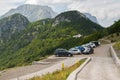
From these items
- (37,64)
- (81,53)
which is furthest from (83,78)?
(81,53)

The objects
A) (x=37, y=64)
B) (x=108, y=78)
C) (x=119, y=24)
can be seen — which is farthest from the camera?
(x=119, y=24)

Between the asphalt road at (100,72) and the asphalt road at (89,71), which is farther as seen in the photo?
the asphalt road at (89,71)

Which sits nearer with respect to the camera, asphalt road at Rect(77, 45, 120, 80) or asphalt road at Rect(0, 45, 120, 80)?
asphalt road at Rect(77, 45, 120, 80)

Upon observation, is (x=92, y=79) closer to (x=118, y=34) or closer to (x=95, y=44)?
(x=95, y=44)

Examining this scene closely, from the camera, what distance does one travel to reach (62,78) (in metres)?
25.3

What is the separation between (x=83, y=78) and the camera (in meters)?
26.7

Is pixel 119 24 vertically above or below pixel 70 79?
above

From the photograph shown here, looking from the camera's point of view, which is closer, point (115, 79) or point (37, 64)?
point (115, 79)

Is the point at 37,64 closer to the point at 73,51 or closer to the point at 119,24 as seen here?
the point at 73,51

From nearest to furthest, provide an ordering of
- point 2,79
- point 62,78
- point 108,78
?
point 62,78, point 108,78, point 2,79

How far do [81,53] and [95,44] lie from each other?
2727cm

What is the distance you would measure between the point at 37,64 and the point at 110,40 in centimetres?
6900

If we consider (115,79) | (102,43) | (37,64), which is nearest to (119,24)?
(102,43)

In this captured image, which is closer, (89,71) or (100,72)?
(100,72)
